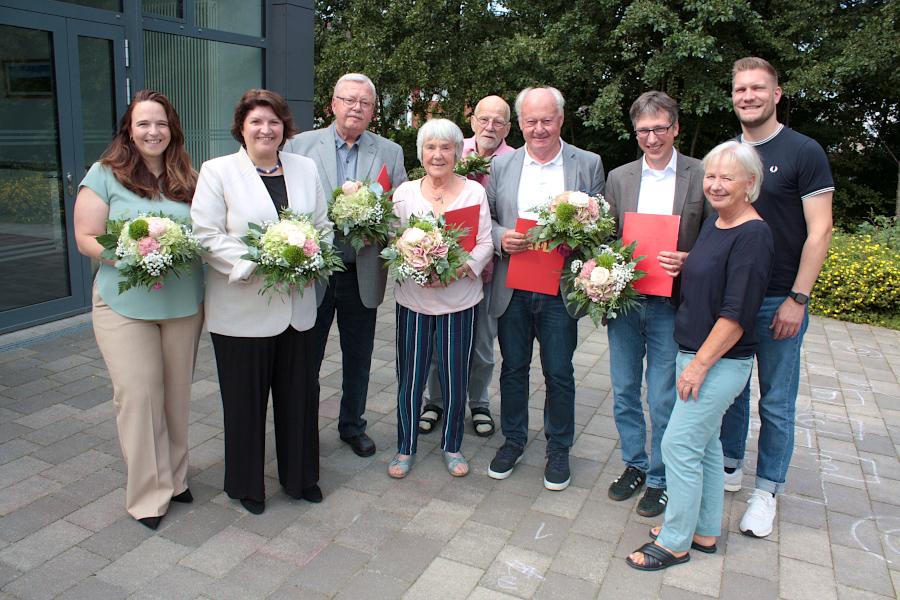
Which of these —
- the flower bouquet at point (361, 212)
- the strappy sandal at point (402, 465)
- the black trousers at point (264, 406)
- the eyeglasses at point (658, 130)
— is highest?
the eyeglasses at point (658, 130)

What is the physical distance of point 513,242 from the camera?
3812mm

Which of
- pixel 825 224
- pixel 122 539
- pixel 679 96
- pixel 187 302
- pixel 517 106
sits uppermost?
pixel 679 96

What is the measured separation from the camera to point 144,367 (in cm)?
347

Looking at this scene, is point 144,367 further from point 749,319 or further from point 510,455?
point 749,319

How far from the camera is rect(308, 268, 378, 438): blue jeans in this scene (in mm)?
4227

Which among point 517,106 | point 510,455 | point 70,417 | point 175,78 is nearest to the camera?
point 517,106

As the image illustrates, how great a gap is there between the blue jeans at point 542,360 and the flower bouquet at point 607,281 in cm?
36

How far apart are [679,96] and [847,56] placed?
3.19 metres

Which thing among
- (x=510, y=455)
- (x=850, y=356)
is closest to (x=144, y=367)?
(x=510, y=455)

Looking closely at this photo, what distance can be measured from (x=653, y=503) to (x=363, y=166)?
2.51 meters

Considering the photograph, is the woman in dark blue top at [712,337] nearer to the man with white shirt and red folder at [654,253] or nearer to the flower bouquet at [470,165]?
the man with white shirt and red folder at [654,253]

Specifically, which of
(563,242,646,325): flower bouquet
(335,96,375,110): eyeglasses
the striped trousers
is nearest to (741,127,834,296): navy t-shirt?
(563,242,646,325): flower bouquet

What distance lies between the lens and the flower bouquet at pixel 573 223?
11.6 feet

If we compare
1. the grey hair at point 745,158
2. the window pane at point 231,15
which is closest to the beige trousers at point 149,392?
the grey hair at point 745,158
